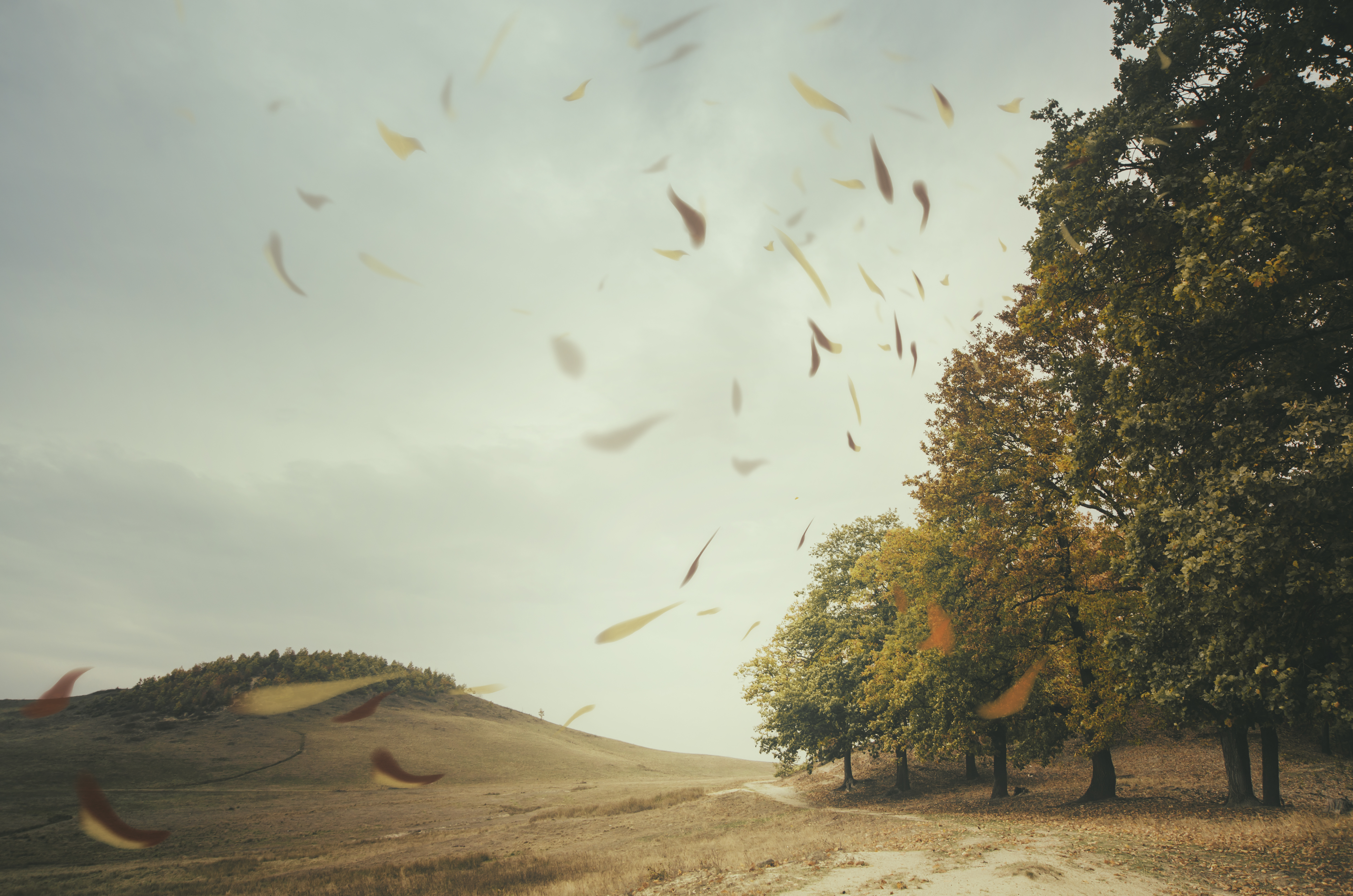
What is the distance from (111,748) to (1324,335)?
75.3 m

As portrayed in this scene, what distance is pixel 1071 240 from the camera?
38.7 ft

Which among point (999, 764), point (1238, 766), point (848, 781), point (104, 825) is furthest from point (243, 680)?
point (1238, 766)

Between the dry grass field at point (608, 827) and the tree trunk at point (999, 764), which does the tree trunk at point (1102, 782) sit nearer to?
the dry grass field at point (608, 827)

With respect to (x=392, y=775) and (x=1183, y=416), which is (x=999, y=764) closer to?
(x=1183, y=416)

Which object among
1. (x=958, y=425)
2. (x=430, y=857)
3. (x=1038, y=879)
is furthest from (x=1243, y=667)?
(x=430, y=857)

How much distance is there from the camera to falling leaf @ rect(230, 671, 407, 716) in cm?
6375

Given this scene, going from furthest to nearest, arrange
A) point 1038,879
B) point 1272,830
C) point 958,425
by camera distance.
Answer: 1. point 958,425
2. point 1272,830
3. point 1038,879

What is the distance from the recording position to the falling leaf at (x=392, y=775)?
50.8 metres

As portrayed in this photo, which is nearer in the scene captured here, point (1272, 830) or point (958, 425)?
point (1272, 830)

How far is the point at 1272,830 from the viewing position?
1163cm

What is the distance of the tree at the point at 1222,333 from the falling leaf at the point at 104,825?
38.9m

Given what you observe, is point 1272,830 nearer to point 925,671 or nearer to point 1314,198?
point 925,671

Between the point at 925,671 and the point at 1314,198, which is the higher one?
the point at 1314,198

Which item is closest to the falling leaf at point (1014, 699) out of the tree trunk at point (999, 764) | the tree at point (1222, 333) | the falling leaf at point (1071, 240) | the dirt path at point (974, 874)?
the tree trunk at point (999, 764)
